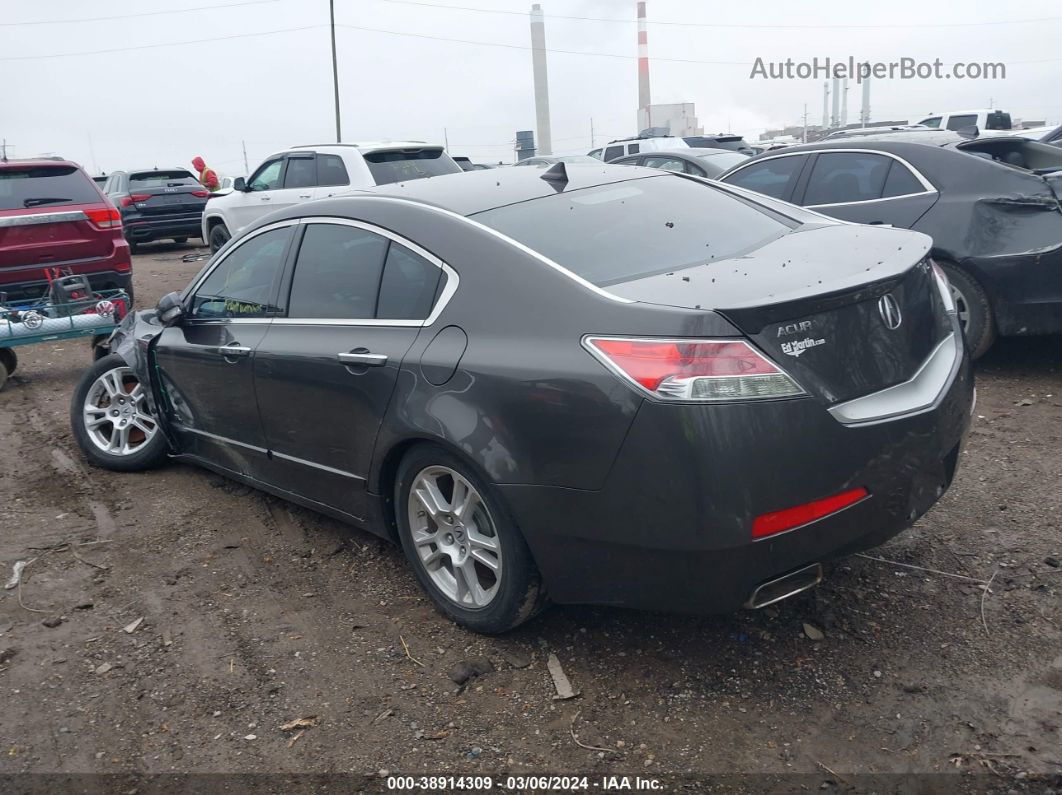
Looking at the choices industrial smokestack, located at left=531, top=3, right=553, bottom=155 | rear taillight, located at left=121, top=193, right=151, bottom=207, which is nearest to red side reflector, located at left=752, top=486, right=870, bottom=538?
rear taillight, located at left=121, top=193, right=151, bottom=207

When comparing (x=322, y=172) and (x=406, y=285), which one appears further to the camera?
(x=322, y=172)

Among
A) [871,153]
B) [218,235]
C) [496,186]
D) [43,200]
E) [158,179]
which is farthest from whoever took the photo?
[158,179]

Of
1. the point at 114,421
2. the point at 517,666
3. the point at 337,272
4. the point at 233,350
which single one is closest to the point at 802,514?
the point at 517,666

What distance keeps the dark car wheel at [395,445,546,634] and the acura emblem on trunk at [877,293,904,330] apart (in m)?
1.37

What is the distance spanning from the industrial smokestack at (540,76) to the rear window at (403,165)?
68825mm

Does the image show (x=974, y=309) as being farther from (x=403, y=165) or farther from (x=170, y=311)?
(x=403, y=165)

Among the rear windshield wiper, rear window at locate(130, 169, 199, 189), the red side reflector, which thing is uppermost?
rear window at locate(130, 169, 199, 189)

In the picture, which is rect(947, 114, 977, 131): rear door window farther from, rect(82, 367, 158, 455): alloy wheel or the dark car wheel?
the dark car wheel

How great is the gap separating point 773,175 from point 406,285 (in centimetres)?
475

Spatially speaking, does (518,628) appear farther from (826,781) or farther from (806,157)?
(806,157)

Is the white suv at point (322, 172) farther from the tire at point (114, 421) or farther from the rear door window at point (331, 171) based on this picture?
the tire at point (114, 421)

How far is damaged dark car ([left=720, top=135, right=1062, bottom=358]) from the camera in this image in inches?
227

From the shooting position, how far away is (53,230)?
8852 mm

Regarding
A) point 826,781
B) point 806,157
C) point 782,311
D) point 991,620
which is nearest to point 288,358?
point 782,311
